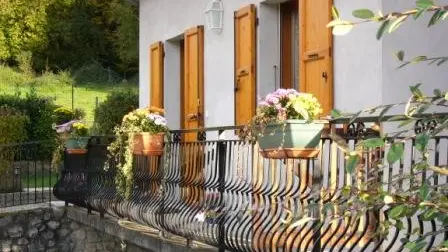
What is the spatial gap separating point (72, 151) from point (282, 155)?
20.3ft

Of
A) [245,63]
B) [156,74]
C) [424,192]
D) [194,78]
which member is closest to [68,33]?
[156,74]

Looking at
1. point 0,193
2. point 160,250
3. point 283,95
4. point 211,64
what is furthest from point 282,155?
point 0,193

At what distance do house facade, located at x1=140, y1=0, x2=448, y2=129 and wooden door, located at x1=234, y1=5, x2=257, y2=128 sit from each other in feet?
0.04

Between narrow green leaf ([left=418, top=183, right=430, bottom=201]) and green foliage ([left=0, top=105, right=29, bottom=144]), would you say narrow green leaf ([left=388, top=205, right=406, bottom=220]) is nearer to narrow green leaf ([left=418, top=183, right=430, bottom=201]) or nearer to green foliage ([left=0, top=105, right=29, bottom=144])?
narrow green leaf ([left=418, top=183, right=430, bottom=201])

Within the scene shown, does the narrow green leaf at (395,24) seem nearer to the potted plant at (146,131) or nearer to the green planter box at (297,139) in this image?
the green planter box at (297,139)

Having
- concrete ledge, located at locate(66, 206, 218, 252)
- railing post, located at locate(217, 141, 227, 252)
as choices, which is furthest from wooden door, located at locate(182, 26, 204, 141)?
railing post, located at locate(217, 141, 227, 252)

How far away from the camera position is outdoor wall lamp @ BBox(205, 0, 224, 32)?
827 cm

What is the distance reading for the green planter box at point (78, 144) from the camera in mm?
9845

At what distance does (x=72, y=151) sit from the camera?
10062 millimetres

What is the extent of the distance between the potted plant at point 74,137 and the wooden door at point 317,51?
4.38m

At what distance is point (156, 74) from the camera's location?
1066cm

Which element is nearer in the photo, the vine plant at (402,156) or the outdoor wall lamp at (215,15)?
the vine plant at (402,156)

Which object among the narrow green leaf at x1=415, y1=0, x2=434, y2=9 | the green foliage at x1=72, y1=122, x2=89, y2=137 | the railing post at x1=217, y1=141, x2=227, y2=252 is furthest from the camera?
the green foliage at x1=72, y1=122, x2=89, y2=137

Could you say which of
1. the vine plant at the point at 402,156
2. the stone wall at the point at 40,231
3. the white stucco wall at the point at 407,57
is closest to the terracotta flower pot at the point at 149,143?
the white stucco wall at the point at 407,57
